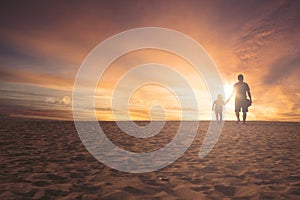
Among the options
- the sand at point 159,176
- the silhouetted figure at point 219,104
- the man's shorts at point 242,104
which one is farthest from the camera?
the silhouetted figure at point 219,104

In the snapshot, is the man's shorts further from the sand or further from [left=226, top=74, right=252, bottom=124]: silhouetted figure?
the sand

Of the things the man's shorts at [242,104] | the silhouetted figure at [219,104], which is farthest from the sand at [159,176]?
the silhouetted figure at [219,104]

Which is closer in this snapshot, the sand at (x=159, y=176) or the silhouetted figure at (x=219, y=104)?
the sand at (x=159, y=176)

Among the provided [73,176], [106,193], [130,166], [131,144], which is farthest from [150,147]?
[106,193]

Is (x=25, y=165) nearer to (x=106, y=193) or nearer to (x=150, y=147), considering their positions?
(x=106, y=193)

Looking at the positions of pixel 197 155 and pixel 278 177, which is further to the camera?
pixel 197 155

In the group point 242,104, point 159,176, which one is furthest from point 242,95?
point 159,176

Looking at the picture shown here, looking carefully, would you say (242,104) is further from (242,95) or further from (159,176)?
(159,176)

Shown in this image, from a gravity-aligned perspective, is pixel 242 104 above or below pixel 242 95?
below

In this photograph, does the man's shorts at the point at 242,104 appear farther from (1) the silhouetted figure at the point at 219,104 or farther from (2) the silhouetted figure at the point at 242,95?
(1) the silhouetted figure at the point at 219,104

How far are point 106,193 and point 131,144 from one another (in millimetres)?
4553

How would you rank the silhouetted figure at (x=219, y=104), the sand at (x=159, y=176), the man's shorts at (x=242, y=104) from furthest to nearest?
the silhouetted figure at (x=219, y=104) → the man's shorts at (x=242, y=104) → the sand at (x=159, y=176)

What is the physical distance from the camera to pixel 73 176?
15.6ft

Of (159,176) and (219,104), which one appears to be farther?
(219,104)
